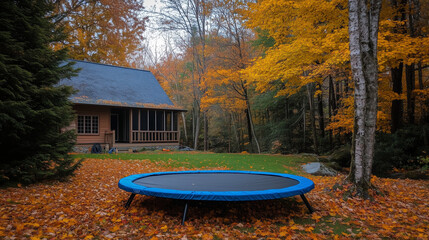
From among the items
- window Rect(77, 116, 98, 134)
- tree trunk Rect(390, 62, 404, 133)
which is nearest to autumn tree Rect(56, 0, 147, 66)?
window Rect(77, 116, 98, 134)

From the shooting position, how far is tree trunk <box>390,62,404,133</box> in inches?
391

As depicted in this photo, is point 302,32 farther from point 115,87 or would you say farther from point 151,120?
point 115,87

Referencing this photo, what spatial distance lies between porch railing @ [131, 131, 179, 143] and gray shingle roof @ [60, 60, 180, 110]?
181cm

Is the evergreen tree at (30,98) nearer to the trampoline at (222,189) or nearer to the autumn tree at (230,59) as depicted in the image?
the trampoline at (222,189)

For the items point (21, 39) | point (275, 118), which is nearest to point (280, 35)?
point (21, 39)

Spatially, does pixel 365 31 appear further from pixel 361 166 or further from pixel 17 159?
pixel 17 159

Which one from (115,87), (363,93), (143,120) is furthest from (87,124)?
(363,93)

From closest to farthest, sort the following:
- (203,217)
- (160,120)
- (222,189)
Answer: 1. (203,217)
2. (222,189)
3. (160,120)

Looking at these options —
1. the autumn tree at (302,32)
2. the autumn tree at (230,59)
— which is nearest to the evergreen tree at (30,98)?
the autumn tree at (302,32)

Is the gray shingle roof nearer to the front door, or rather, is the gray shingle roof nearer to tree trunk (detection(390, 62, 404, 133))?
the front door

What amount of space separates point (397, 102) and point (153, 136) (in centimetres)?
1348

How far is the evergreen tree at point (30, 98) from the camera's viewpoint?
494 cm

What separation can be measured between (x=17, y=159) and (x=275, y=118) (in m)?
17.1

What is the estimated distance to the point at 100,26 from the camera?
1484 cm
